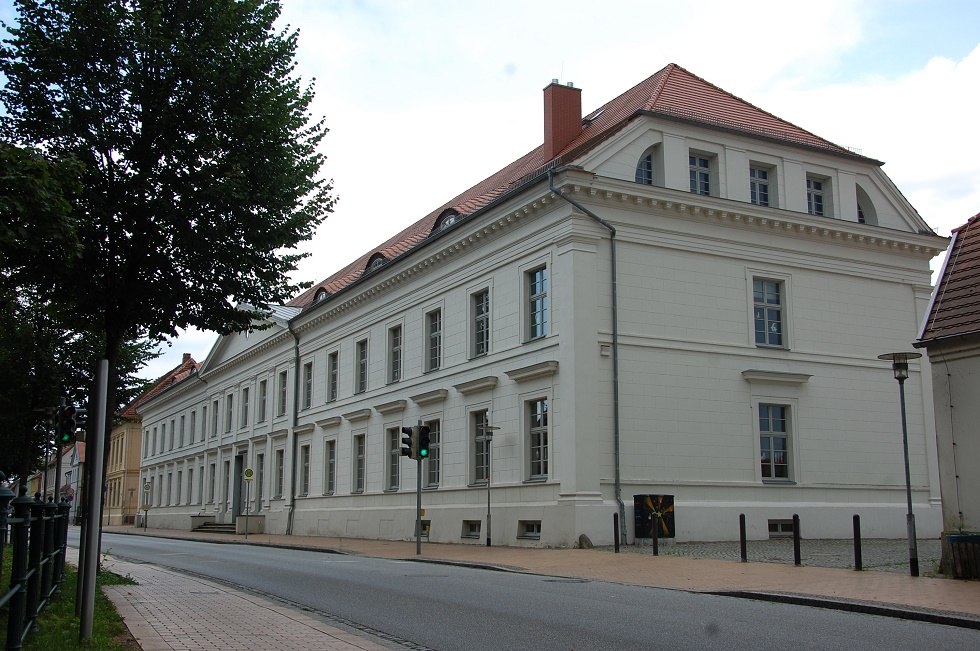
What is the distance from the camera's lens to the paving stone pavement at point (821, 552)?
17.2 meters

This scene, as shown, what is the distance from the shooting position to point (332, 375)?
40469mm

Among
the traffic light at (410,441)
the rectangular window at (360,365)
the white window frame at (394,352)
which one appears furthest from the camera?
the rectangular window at (360,365)

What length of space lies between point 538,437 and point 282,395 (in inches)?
900

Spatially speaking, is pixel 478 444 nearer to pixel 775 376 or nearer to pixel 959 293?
pixel 775 376

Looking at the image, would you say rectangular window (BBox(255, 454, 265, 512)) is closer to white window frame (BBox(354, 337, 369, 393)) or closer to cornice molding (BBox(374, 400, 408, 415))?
white window frame (BBox(354, 337, 369, 393))

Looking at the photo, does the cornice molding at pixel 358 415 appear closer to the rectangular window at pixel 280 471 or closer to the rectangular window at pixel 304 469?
the rectangular window at pixel 304 469

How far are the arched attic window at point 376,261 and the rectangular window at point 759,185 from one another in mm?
13555

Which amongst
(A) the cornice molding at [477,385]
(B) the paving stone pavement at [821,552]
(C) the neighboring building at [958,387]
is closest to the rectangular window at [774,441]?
(B) the paving stone pavement at [821,552]

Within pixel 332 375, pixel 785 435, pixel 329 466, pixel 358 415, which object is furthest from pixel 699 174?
pixel 329 466

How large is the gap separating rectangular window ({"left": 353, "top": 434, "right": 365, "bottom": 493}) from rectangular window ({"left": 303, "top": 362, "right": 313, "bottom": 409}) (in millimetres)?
5976

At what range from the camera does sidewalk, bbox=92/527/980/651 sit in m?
9.40

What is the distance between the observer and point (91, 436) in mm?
8133

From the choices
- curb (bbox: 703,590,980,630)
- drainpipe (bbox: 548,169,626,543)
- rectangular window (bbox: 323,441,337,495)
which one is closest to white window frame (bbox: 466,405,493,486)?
drainpipe (bbox: 548,169,626,543)

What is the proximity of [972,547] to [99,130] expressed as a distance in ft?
44.2
